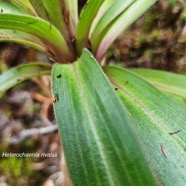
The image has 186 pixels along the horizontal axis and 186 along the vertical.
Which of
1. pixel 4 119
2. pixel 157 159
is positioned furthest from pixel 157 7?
pixel 157 159

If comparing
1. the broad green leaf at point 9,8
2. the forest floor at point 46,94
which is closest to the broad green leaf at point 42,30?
the broad green leaf at point 9,8

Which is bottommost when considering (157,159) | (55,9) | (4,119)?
(157,159)

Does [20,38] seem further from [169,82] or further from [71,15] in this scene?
[169,82]

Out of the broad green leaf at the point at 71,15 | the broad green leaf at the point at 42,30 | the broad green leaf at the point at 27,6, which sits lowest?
the broad green leaf at the point at 42,30

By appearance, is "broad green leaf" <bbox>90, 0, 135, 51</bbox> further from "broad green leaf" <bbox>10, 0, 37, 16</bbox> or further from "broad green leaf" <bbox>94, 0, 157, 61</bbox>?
"broad green leaf" <bbox>10, 0, 37, 16</bbox>

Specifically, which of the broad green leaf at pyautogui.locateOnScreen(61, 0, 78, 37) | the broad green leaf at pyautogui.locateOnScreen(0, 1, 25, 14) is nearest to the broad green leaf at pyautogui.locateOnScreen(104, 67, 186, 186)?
the broad green leaf at pyautogui.locateOnScreen(61, 0, 78, 37)

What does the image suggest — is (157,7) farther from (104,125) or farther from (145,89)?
(104,125)

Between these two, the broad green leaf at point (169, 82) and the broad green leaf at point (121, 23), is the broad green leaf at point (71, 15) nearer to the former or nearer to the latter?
the broad green leaf at point (121, 23)
